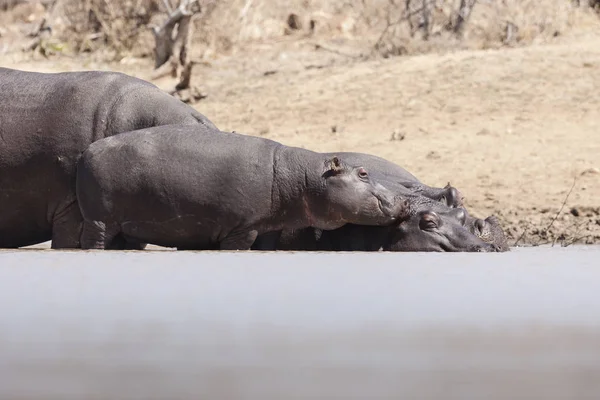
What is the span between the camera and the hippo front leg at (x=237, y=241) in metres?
6.32

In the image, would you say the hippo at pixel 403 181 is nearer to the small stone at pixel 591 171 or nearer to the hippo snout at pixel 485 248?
the hippo snout at pixel 485 248

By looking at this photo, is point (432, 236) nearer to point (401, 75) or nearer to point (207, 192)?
point (207, 192)

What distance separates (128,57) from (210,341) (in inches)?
480

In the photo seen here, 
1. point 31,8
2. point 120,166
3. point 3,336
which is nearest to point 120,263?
point 120,166

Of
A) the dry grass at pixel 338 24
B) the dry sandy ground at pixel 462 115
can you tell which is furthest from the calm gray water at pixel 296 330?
the dry grass at pixel 338 24

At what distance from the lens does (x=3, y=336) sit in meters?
3.39

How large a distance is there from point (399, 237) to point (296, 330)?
2969 mm

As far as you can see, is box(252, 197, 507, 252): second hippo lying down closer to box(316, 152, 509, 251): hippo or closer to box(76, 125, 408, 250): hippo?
box(316, 152, 509, 251): hippo

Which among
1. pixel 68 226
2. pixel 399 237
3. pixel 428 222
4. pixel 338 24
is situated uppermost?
pixel 428 222

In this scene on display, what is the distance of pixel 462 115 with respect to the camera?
1186 centimetres

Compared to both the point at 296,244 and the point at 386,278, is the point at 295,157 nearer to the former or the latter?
the point at 296,244

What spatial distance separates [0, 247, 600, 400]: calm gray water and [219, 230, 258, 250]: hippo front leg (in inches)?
32.5

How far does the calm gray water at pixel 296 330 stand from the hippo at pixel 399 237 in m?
0.89

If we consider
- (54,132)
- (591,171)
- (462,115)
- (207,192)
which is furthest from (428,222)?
(462,115)
